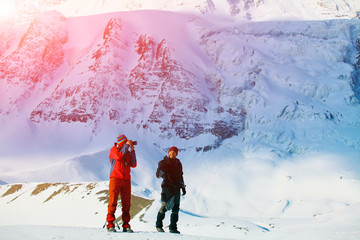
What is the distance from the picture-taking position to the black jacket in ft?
35.0

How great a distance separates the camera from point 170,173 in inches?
423

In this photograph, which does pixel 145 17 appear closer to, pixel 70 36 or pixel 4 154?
pixel 70 36

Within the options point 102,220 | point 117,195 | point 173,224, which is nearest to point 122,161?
point 117,195

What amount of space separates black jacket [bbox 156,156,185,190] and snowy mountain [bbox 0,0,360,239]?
6609 centimetres

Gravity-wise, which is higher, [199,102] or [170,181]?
[170,181]

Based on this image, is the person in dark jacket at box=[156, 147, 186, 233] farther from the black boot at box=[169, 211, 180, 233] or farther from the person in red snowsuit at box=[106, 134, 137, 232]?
the person in red snowsuit at box=[106, 134, 137, 232]

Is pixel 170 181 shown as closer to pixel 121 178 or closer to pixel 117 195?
pixel 121 178

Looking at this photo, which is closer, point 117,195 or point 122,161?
point 117,195

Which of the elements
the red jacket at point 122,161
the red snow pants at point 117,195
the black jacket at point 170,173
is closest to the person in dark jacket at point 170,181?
the black jacket at point 170,173

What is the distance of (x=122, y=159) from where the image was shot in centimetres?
1062

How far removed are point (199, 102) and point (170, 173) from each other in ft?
329

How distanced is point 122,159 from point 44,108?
11157 cm

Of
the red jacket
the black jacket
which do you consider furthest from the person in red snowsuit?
the black jacket

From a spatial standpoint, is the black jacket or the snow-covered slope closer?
the snow-covered slope
